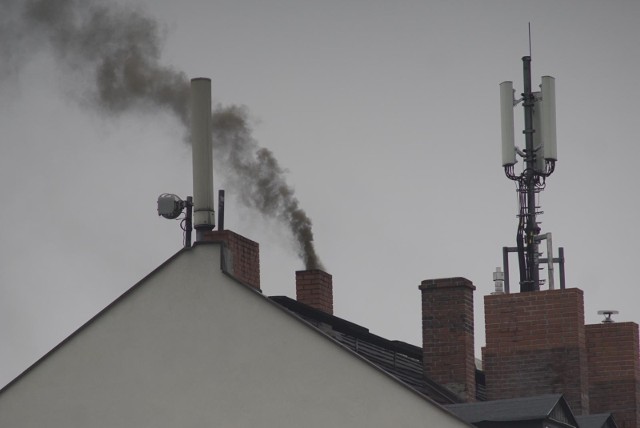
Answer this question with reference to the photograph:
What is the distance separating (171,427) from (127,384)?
91 centimetres

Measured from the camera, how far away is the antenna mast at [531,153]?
39406mm

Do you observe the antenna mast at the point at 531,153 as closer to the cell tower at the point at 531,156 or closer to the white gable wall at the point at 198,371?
the cell tower at the point at 531,156

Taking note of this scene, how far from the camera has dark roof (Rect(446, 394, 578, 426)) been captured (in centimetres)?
2591

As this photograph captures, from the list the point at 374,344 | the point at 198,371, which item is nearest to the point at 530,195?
the point at 374,344

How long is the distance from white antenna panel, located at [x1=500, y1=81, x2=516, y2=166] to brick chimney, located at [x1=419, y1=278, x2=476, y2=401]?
5136mm

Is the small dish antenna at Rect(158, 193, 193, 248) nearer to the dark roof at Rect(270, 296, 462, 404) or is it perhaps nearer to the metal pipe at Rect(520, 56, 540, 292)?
the dark roof at Rect(270, 296, 462, 404)

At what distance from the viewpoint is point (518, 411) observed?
26.3 meters

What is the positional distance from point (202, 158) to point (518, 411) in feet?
19.8

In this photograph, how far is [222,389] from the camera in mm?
25734

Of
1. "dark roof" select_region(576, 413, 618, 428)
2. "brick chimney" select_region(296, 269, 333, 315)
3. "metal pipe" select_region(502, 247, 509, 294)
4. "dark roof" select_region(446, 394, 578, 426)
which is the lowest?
"dark roof" select_region(446, 394, 578, 426)

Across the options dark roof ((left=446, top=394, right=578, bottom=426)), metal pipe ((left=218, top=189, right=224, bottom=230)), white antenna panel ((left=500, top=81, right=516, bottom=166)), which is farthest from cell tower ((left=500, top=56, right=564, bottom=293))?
dark roof ((left=446, top=394, right=578, bottom=426))

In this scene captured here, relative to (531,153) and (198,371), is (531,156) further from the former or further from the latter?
(198,371)

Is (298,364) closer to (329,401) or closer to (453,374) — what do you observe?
(329,401)

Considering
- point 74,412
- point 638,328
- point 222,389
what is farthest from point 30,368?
point 638,328
